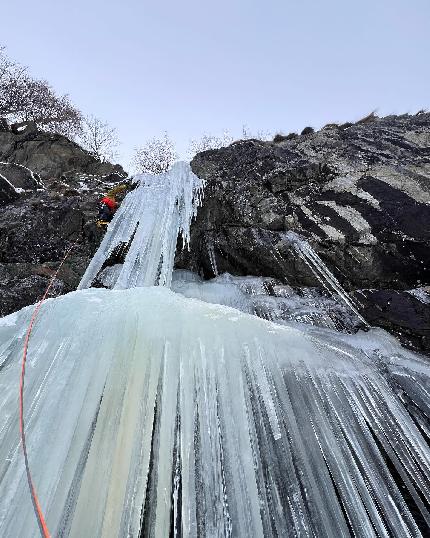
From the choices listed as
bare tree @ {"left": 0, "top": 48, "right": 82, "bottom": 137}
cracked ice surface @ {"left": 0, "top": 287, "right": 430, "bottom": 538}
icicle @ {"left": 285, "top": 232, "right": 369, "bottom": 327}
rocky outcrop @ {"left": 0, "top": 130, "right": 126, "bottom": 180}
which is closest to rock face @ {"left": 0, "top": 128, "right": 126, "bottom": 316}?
cracked ice surface @ {"left": 0, "top": 287, "right": 430, "bottom": 538}

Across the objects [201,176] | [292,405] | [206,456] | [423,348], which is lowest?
[206,456]

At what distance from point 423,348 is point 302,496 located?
2099 mm

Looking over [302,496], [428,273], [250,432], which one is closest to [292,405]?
[250,432]

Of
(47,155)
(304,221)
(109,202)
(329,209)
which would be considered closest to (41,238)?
(109,202)

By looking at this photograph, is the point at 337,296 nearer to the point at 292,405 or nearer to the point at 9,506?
the point at 292,405

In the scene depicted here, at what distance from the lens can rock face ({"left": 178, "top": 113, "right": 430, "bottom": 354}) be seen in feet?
14.1

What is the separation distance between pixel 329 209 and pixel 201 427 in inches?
136

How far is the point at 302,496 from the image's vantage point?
212cm

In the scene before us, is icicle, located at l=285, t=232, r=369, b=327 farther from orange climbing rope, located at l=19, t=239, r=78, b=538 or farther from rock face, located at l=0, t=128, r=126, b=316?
rock face, located at l=0, t=128, r=126, b=316

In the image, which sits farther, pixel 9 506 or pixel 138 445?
pixel 138 445

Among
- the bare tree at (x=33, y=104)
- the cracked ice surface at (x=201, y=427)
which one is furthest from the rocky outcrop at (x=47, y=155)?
the cracked ice surface at (x=201, y=427)

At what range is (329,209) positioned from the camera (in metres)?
4.86

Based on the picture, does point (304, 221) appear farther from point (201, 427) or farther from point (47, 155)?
point (47, 155)

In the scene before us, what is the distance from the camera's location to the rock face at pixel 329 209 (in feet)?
14.1
